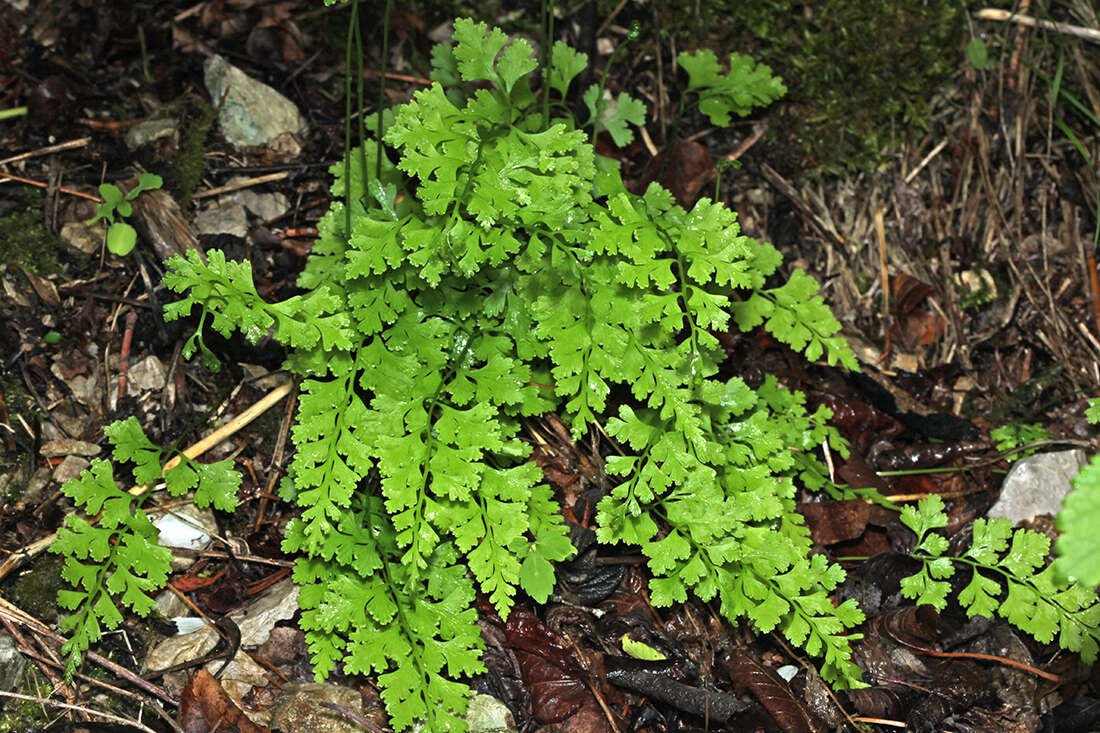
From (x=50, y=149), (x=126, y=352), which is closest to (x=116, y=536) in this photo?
(x=126, y=352)

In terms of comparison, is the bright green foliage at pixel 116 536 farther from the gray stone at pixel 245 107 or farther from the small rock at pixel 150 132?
the gray stone at pixel 245 107

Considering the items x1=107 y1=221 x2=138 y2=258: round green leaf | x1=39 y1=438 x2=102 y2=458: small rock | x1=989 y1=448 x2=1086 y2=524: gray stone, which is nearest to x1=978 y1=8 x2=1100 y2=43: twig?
x1=989 y1=448 x2=1086 y2=524: gray stone

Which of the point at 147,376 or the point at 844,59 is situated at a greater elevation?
the point at 844,59

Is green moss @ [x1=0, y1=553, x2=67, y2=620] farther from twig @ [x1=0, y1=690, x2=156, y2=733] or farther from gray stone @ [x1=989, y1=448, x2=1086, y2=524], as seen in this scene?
gray stone @ [x1=989, y1=448, x2=1086, y2=524]

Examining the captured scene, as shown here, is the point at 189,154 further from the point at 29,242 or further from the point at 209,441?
the point at 209,441

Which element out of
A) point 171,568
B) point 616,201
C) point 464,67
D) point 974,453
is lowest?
point 974,453

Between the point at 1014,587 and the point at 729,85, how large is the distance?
94.7 inches

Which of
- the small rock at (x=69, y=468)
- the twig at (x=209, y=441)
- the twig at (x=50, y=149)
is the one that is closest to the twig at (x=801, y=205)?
the twig at (x=209, y=441)

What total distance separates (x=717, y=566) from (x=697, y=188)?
187 centimetres

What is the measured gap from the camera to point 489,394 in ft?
10.1

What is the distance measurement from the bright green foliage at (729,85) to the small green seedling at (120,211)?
240cm

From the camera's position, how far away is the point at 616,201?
2.98m

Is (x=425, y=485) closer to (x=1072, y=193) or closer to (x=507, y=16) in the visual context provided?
(x=507, y=16)

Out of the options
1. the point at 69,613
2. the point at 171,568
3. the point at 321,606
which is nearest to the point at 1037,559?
the point at 321,606
